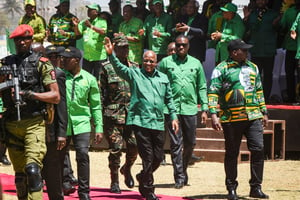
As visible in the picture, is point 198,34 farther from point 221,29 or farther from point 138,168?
point 138,168

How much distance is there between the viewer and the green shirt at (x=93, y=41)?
17344 millimetres

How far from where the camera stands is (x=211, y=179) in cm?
1341

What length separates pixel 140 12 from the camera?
17656mm

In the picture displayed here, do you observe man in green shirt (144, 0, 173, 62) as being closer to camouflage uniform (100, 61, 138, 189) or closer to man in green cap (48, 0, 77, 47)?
man in green cap (48, 0, 77, 47)

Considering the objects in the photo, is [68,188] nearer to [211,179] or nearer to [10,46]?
[211,179]

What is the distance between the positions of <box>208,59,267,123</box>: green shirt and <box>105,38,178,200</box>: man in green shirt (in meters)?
0.68

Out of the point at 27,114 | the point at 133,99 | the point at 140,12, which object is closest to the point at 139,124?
the point at 133,99

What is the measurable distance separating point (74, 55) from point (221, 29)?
5270 mm

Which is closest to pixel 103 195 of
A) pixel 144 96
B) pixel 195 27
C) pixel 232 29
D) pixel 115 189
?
pixel 115 189

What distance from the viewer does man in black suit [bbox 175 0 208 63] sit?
1584 cm

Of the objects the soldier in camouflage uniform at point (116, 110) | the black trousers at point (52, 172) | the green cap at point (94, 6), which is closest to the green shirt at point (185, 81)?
the soldier in camouflage uniform at point (116, 110)

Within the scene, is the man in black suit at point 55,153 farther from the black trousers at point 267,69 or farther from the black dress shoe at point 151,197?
the black trousers at point 267,69

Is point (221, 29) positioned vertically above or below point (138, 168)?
above

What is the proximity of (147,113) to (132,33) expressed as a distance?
665cm
